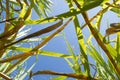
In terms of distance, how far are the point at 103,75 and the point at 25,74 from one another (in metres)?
0.27

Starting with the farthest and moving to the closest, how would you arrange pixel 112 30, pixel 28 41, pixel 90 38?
pixel 28 41
pixel 90 38
pixel 112 30

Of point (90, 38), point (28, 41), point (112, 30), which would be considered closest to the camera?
point (112, 30)

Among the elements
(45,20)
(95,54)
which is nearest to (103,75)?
(95,54)

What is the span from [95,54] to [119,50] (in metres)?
0.05

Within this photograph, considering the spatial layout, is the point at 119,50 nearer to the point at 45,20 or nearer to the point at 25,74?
the point at 45,20

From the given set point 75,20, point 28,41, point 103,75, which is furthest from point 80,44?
point 28,41

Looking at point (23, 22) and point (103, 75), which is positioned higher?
point (23, 22)

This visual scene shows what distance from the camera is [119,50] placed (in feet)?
1.59

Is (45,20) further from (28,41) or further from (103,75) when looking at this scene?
(28,41)

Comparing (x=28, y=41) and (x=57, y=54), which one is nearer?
(x=57, y=54)

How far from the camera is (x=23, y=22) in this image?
45cm

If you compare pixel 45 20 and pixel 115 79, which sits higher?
pixel 45 20

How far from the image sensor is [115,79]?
48 cm

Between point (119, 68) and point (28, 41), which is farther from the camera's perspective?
point (28, 41)
